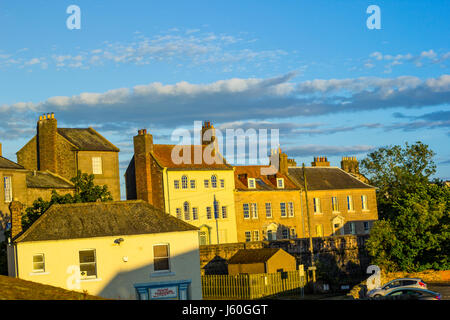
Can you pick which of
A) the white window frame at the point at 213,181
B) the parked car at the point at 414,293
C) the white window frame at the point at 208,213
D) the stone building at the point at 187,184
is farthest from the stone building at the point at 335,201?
the parked car at the point at 414,293

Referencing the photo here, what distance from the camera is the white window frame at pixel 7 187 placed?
5016 cm

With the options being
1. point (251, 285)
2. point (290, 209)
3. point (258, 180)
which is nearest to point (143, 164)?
point (258, 180)

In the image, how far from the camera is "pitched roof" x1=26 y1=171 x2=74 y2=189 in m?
54.9

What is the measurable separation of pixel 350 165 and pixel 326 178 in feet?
39.1

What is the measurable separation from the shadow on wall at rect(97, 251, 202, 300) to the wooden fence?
821 centimetres

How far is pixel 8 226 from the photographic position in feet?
158

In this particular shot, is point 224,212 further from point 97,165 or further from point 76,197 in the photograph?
point 76,197

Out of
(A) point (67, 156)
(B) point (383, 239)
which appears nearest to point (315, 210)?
(B) point (383, 239)

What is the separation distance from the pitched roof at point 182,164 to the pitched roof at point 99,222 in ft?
84.7

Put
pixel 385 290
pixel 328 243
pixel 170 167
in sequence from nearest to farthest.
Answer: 1. pixel 385 290
2. pixel 328 243
3. pixel 170 167

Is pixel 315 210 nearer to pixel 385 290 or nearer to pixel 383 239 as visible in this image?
pixel 383 239

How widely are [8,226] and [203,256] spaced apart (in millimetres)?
16721

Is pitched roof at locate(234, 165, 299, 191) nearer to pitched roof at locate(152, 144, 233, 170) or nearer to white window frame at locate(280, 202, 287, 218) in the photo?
white window frame at locate(280, 202, 287, 218)

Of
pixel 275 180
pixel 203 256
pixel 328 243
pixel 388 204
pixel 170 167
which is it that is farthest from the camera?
pixel 388 204
